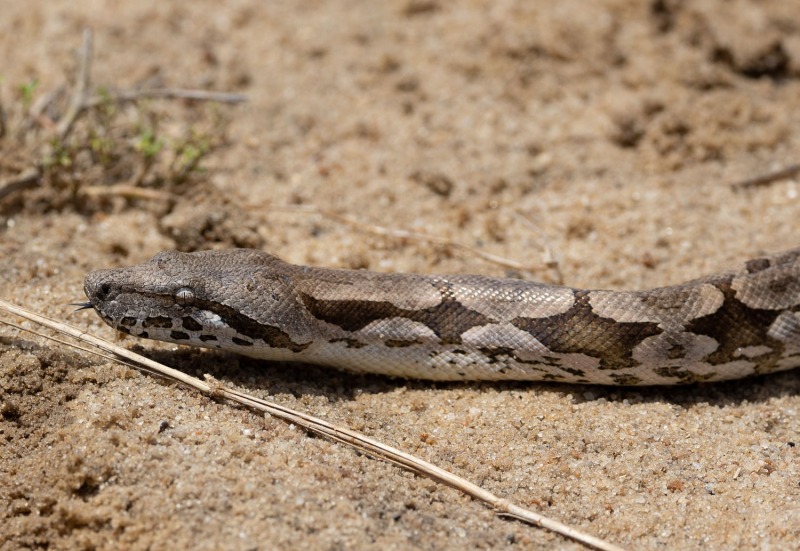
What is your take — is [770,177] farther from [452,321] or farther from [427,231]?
[452,321]

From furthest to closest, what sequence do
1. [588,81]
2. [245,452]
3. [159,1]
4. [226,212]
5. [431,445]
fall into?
[159,1] < [588,81] < [226,212] < [431,445] < [245,452]

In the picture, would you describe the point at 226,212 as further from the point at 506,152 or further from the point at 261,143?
the point at 506,152

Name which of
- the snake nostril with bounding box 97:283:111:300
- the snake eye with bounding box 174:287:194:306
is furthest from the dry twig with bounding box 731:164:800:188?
the snake nostril with bounding box 97:283:111:300

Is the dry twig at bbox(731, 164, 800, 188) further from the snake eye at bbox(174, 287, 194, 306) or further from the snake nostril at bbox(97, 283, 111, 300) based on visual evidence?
the snake nostril at bbox(97, 283, 111, 300)

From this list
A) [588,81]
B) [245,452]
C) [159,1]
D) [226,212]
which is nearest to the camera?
[245,452]

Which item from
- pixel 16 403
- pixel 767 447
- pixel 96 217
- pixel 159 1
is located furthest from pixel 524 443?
pixel 159 1

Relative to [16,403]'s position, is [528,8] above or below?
above

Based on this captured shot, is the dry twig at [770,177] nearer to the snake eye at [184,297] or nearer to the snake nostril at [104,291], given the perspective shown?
the snake eye at [184,297]

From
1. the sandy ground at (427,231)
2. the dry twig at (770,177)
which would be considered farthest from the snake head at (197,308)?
the dry twig at (770,177)
